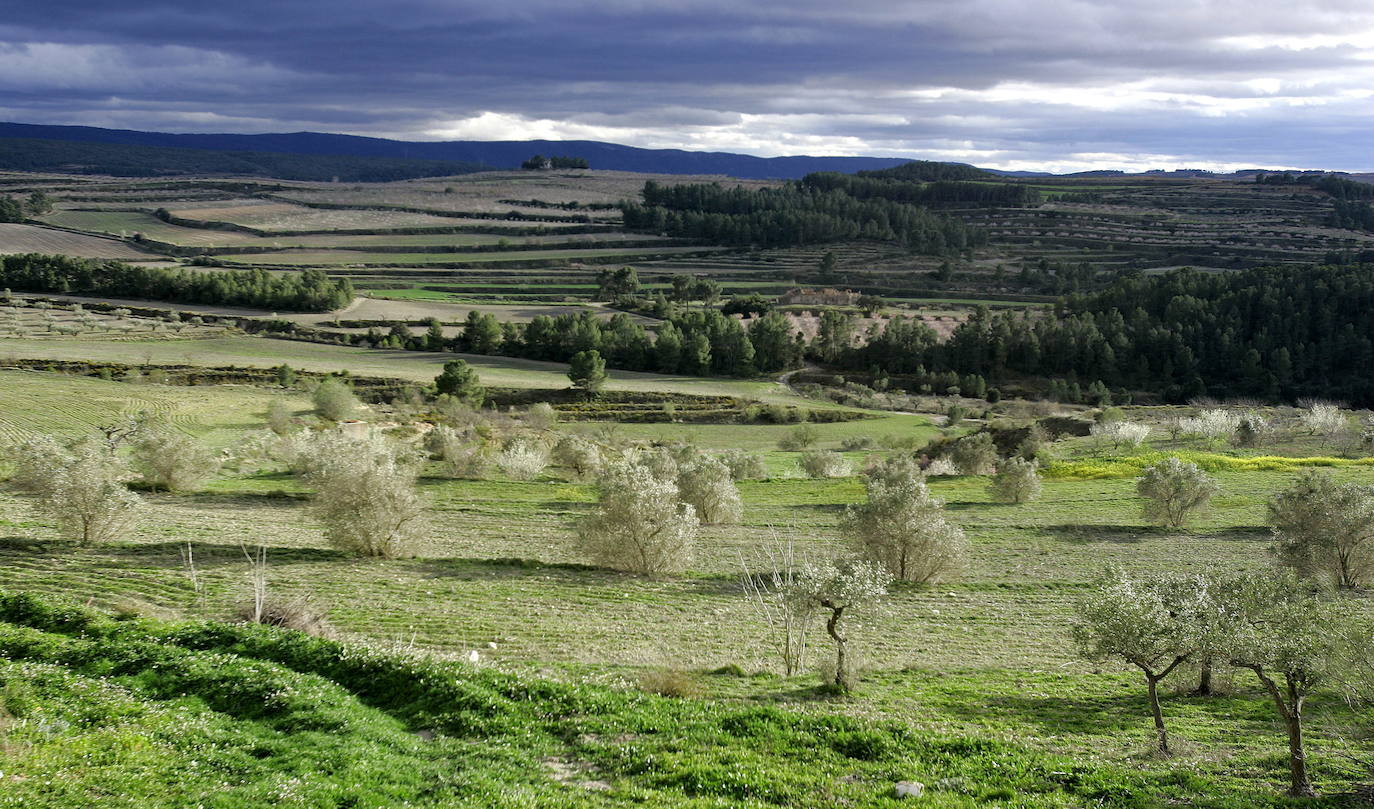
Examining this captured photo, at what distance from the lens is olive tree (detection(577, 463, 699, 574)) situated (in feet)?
95.0

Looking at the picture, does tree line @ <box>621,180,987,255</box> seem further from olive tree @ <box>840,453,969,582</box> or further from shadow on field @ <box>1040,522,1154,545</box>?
olive tree @ <box>840,453,969,582</box>

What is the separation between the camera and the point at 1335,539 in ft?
92.9

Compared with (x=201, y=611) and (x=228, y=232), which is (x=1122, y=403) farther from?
(x=228, y=232)

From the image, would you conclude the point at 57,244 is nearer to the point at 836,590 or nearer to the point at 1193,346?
the point at 836,590

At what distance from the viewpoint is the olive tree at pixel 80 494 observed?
27.2 metres

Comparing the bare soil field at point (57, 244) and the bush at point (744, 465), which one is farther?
the bare soil field at point (57, 244)

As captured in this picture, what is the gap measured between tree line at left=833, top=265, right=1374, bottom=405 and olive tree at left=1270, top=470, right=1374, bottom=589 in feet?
225

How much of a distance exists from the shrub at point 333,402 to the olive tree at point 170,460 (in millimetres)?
19830

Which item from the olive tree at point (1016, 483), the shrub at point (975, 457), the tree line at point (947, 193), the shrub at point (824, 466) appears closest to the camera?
the olive tree at point (1016, 483)

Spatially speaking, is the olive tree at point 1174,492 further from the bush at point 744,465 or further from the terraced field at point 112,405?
the terraced field at point 112,405

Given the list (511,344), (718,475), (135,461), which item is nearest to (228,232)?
(511,344)

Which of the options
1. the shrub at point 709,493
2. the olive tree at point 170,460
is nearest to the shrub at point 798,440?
the shrub at point 709,493

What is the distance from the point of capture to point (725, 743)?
13.4 metres

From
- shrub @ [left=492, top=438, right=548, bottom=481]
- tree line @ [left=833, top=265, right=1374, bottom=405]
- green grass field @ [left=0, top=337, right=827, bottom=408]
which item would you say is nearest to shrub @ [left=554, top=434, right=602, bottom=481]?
shrub @ [left=492, top=438, right=548, bottom=481]
